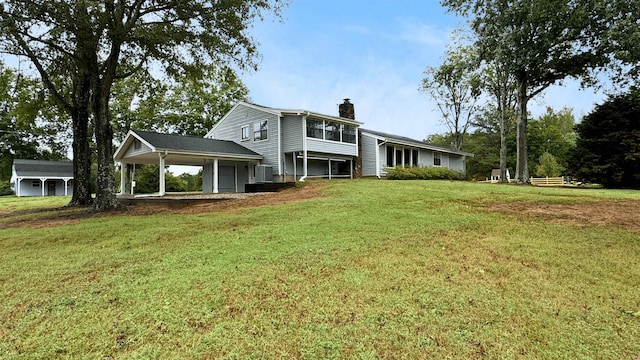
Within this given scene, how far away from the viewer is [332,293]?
348 cm

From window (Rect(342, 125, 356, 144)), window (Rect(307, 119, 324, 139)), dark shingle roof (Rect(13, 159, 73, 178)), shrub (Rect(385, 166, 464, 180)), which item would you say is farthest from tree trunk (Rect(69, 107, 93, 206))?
dark shingle roof (Rect(13, 159, 73, 178))

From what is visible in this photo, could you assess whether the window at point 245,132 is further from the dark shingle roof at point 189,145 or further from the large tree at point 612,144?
the large tree at point 612,144

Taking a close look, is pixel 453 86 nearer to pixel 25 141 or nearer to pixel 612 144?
pixel 612 144

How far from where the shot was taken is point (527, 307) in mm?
3152

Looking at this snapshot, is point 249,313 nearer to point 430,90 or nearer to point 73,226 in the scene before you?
point 73,226

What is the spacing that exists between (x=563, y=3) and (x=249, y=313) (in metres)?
22.3

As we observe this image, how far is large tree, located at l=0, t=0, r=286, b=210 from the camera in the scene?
31.6 feet

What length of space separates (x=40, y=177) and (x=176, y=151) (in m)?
29.6

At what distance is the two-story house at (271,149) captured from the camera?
724 inches

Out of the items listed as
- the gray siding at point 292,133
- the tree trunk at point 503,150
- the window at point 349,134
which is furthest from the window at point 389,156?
the gray siding at point 292,133

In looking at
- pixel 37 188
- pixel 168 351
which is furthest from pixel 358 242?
pixel 37 188

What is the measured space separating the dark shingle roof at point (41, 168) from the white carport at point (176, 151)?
2221 cm

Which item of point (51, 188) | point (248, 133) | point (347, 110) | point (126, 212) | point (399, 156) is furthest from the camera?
point (51, 188)

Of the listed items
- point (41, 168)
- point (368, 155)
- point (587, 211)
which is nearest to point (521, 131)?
point (368, 155)
